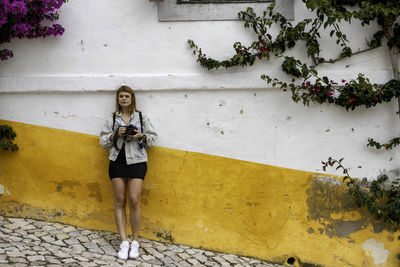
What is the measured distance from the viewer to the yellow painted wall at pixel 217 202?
5262 millimetres

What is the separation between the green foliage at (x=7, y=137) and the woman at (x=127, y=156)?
114cm

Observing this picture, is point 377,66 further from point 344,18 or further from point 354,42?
point 344,18

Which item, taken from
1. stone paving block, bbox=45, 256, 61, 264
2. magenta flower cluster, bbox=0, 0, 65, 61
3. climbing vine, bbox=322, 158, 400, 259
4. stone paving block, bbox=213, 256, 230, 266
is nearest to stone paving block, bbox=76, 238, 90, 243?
stone paving block, bbox=45, 256, 61, 264

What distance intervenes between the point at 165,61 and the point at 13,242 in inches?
100

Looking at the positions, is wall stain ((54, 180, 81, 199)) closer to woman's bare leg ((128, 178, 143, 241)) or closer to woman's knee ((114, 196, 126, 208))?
woman's knee ((114, 196, 126, 208))

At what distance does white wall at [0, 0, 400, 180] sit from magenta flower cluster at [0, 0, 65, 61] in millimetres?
133

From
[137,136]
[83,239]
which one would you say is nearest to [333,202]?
[137,136]

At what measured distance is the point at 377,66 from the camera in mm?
5125

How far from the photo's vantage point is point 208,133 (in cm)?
528

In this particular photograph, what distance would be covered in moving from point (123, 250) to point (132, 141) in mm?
1155

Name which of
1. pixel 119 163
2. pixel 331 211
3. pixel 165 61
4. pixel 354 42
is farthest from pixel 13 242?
pixel 354 42

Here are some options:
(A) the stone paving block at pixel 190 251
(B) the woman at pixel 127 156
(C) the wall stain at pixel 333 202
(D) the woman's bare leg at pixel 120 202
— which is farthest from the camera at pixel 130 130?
(C) the wall stain at pixel 333 202

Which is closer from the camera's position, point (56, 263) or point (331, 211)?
point (56, 263)

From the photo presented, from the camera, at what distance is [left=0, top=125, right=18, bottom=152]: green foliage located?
5.37 m
